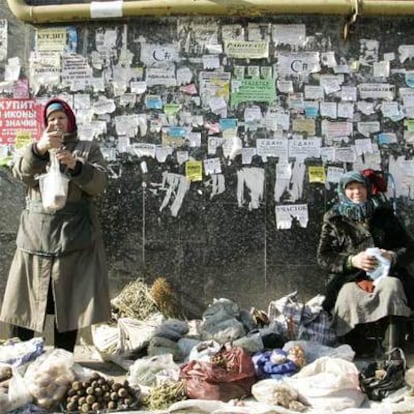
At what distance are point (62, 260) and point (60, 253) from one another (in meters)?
0.05

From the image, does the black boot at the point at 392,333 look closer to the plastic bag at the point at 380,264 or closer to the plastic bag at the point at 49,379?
the plastic bag at the point at 380,264

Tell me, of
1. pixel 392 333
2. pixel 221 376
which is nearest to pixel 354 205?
pixel 392 333

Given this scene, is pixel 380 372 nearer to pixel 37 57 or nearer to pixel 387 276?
pixel 387 276

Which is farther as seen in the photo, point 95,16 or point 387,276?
point 95,16

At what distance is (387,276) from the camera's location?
5367 mm

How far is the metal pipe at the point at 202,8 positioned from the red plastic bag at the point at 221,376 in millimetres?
2813

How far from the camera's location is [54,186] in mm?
4770

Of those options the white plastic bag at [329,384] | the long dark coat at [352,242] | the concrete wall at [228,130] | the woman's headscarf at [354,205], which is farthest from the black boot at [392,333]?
the concrete wall at [228,130]

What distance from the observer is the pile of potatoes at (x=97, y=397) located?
4441 mm

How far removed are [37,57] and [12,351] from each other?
8.30ft

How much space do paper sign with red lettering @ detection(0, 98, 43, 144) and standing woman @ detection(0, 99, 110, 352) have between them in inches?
44.6

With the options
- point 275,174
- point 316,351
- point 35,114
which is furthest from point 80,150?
point 316,351

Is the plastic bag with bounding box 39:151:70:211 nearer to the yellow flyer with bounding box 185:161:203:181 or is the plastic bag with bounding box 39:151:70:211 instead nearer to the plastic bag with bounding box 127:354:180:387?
the plastic bag with bounding box 127:354:180:387

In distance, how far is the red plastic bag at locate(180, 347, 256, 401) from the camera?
463 cm
